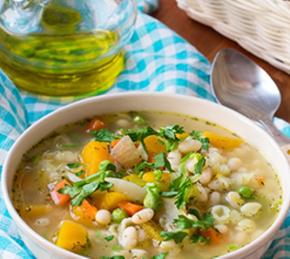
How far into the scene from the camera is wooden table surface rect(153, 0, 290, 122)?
7.19 feet

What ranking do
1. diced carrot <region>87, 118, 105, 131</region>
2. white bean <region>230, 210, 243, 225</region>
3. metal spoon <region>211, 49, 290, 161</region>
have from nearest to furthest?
1. white bean <region>230, 210, 243, 225</region>
2. diced carrot <region>87, 118, 105, 131</region>
3. metal spoon <region>211, 49, 290, 161</region>

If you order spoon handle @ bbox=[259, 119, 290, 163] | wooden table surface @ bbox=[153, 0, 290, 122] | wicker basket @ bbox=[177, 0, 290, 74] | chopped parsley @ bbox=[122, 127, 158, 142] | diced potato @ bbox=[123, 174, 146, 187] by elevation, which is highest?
chopped parsley @ bbox=[122, 127, 158, 142]

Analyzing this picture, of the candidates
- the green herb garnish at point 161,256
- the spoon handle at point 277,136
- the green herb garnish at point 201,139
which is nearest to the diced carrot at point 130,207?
the green herb garnish at point 161,256

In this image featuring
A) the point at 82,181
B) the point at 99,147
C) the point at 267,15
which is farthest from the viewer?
the point at 267,15

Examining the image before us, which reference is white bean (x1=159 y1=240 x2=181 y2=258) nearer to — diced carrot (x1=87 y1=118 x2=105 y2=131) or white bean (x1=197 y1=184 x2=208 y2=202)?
white bean (x1=197 y1=184 x2=208 y2=202)

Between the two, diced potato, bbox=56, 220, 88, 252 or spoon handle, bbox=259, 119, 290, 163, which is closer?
diced potato, bbox=56, 220, 88, 252

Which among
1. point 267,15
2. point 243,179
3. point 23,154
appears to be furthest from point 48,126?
point 267,15

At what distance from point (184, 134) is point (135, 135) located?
116mm

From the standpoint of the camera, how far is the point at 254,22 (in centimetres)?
218

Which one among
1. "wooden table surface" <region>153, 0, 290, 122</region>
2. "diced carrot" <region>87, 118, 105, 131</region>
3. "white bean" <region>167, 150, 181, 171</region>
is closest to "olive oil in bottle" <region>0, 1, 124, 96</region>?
"wooden table surface" <region>153, 0, 290, 122</region>

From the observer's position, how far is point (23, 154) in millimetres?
1655

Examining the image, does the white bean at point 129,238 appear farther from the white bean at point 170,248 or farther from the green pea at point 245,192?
the green pea at point 245,192

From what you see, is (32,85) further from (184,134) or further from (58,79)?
(184,134)

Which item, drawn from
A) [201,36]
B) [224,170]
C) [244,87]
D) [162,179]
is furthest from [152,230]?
[201,36]
